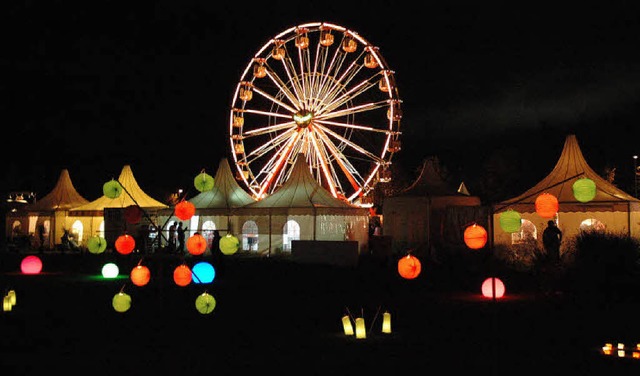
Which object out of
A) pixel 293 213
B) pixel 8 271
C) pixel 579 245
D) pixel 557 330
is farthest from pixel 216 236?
pixel 557 330

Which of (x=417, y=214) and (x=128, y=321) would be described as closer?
(x=128, y=321)

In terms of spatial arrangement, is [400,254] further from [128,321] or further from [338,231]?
[128,321]

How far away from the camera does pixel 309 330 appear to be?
10727 mm

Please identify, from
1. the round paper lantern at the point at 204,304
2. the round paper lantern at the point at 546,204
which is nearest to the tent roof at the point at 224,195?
the round paper lantern at the point at 204,304

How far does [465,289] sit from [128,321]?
817cm

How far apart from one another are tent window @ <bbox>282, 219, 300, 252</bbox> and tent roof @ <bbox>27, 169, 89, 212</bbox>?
42.7ft

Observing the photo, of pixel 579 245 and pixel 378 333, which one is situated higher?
pixel 579 245

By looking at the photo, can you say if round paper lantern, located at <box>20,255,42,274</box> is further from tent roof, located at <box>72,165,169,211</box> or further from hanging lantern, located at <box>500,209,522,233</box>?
hanging lantern, located at <box>500,209,522,233</box>

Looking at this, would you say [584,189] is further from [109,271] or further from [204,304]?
[109,271]

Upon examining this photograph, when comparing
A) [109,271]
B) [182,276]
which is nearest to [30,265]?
[109,271]

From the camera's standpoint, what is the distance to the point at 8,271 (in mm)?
22922

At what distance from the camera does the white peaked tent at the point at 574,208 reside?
2164cm

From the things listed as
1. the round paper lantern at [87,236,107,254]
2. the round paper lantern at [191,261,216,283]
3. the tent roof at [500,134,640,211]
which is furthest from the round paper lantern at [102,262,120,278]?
the tent roof at [500,134,640,211]

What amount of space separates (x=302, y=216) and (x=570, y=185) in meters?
8.78
